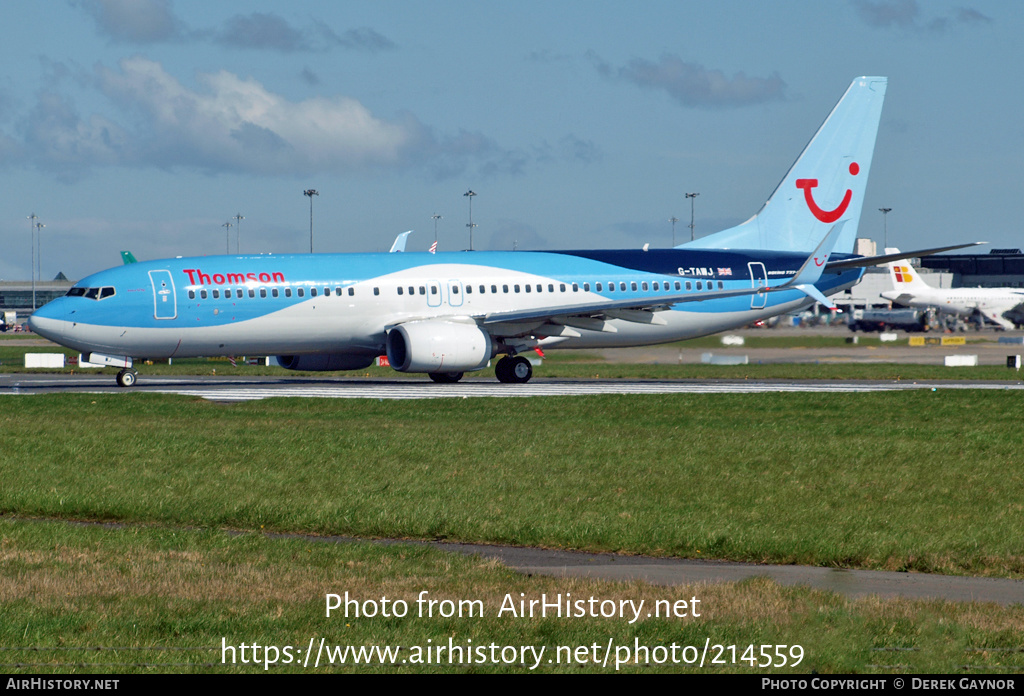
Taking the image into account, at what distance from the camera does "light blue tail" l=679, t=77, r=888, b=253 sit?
45.1 m

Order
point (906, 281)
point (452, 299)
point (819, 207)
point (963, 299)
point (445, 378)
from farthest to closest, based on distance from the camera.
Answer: point (906, 281)
point (963, 299)
point (819, 207)
point (445, 378)
point (452, 299)

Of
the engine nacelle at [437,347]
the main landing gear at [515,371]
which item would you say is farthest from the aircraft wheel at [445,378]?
the engine nacelle at [437,347]

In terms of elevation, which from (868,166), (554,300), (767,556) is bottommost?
(767,556)

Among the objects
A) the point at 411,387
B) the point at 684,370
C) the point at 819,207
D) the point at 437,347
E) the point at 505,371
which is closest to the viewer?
the point at 437,347

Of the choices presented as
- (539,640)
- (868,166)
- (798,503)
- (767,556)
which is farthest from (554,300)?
(539,640)

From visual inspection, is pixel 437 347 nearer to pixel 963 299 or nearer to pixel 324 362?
pixel 324 362

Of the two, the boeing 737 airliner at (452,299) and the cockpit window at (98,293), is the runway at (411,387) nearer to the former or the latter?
the boeing 737 airliner at (452,299)

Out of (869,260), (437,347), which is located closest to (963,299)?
(869,260)

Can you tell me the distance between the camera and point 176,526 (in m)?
14.6

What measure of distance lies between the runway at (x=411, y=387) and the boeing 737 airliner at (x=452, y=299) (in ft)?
3.48

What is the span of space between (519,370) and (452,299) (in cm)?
344

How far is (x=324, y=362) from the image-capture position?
39.6m

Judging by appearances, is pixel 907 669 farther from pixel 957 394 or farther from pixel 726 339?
pixel 726 339
